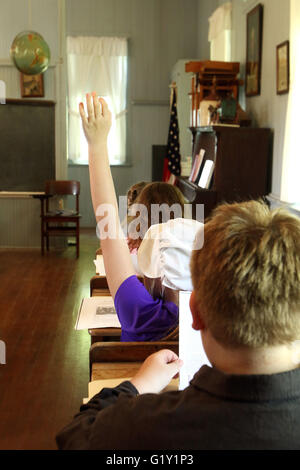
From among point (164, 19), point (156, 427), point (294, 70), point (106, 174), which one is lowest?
point (156, 427)

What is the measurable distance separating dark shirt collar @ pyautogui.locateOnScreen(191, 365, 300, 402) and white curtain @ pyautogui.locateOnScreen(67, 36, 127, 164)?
9459 millimetres

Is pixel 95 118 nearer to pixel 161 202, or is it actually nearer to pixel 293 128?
pixel 161 202

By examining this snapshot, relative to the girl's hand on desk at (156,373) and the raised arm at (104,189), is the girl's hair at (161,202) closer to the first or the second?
the raised arm at (104,189)

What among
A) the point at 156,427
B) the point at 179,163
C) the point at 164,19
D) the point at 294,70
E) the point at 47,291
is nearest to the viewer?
the point at 156,427

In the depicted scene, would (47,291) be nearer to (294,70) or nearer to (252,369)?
(294,70)

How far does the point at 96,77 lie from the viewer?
10148 millimetres

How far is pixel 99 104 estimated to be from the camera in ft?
4.27

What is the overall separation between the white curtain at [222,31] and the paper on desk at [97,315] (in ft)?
16.4

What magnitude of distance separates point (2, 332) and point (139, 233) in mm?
2496

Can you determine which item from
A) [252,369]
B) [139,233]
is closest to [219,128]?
[139,233]

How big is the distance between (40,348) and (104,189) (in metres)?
3.23

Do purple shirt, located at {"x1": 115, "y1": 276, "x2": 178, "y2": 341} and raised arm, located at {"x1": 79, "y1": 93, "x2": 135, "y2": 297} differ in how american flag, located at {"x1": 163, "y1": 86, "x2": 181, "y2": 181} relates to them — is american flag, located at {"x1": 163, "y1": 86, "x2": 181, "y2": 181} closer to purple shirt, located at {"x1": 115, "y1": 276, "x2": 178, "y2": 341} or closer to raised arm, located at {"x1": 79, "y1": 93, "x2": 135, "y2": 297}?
purple shirt, located at {"x1": 115, "y1": 276, "x2": 178, "y2": 341}

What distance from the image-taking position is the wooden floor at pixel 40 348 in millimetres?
3156

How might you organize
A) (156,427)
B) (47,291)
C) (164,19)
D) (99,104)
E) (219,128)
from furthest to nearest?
(164,19), (47,291), (219,128), (99,104), (156,427)
